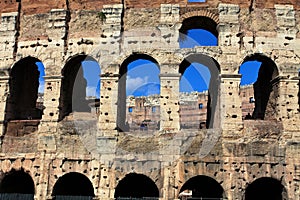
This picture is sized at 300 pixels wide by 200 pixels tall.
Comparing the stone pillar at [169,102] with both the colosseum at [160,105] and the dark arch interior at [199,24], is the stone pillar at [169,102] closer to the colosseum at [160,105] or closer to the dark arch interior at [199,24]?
the colosseum at [160,105]

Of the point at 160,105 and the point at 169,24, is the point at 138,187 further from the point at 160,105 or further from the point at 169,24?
the point at 169,24

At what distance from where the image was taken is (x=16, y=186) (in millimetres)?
13992

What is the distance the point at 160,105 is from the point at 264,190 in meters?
4.95

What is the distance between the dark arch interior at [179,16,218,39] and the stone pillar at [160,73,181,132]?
1925 mm

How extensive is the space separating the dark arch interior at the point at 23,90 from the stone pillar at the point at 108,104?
3.24m

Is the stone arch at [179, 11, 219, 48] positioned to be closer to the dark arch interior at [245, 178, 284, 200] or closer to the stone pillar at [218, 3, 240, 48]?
the stone pillar at [218, 3, 240, 48]

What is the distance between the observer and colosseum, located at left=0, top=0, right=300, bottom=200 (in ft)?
39.7

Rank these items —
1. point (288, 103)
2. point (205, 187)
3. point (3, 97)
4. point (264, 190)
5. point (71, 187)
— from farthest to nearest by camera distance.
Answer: point (205, 187), point (71, 187), point (264, 190), point (3, 97), point (288, 103)

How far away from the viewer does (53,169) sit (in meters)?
12.6

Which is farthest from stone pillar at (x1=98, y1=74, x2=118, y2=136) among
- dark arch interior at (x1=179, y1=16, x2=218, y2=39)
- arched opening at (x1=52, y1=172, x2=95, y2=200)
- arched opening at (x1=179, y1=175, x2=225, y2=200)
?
arched opening at (x1=179, y1=175, x2=225, y2=200)

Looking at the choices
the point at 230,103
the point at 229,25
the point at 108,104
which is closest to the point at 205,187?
the point at 230,103

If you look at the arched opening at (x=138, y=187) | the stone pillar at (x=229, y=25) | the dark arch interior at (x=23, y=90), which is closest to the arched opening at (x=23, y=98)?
the dark arch interior at (x=23, y=90)

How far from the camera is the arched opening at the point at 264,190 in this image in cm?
1295

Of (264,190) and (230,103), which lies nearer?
(230,103)
